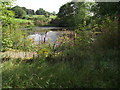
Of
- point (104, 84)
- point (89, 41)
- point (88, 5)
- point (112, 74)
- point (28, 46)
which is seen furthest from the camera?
point (88, 5)

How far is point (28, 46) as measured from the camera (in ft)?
16.2

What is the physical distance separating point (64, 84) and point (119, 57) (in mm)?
1946

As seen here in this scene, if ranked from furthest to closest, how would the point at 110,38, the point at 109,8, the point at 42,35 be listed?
the point at 42,35 → the point at 109,8 → the point at 110,38

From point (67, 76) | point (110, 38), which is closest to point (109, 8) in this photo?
point (110, 38)

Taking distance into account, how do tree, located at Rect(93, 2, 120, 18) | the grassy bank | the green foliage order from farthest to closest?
tree, located at Rect(93, 2, 120, 18) → the green foliage → the grassy bank

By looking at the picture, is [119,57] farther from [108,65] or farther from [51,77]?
[51,77]

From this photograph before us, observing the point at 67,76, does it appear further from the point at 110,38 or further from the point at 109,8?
the point at 109,8

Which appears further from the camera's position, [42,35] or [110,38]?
[42,35]

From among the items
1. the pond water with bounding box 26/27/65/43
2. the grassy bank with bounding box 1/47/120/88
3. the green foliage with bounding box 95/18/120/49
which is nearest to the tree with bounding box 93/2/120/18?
the green foliage with bounding box 95/18/120/49

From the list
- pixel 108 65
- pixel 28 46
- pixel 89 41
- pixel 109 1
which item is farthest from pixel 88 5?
pixel 108 65

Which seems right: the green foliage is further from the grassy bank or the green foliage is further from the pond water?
the pond water

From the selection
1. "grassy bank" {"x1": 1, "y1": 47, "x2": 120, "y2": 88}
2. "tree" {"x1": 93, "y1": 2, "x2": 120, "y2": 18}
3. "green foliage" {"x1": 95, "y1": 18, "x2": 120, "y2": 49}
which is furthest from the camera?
"tree" {"x1": 93, "y1": 2, "x2": 120, "y2": 18}

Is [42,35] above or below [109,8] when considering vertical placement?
below

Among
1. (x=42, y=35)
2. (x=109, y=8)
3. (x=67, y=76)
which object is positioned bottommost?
(x=67, y=76)
